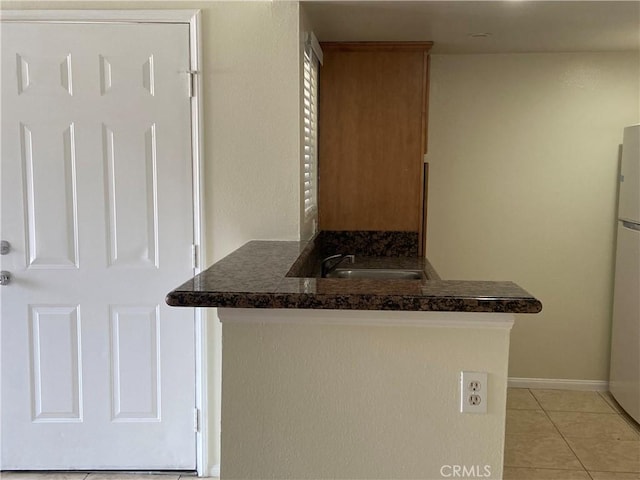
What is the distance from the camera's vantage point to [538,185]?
3951 mm

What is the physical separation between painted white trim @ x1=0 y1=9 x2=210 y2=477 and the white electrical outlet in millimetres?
1421

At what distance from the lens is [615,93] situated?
3836mm

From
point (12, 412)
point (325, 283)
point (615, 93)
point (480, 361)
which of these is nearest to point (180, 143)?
point (325, 283)

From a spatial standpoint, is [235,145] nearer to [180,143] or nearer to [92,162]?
[180,143]

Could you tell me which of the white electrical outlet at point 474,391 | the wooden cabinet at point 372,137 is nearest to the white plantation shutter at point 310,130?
the wooden cabinet at point 372,137

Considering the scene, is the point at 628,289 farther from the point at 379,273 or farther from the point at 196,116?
the point at 196,116

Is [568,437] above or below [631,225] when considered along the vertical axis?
below

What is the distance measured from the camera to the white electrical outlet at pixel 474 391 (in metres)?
1.63

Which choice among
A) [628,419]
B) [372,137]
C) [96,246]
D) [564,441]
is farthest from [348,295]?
[628,419]

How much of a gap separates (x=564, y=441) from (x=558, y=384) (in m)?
0.79

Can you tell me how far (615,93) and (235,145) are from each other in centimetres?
253

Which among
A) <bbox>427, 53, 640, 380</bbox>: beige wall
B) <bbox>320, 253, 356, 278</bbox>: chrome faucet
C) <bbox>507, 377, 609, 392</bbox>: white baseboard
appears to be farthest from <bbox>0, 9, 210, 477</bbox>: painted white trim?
<bbox>507, 377, 609, 392</bbox>: white baseboard

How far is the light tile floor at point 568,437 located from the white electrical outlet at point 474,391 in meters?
1.60

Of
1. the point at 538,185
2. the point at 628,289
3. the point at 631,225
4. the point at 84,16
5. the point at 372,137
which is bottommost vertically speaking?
the point at 628,289
